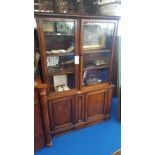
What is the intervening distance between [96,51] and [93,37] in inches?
8.5

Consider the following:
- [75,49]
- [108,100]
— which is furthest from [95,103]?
[75,49]

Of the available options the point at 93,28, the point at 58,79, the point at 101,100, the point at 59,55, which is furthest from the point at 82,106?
the point at 93,28

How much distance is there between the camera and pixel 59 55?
229 centimetres

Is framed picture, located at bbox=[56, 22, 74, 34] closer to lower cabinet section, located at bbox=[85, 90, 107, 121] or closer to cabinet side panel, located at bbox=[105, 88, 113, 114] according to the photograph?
lower cabinet section, located at bbox=[85, 90, 107, 121]

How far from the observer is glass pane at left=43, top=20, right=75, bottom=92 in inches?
88.0

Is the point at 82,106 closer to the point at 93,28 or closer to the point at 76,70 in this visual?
the point at 76,70

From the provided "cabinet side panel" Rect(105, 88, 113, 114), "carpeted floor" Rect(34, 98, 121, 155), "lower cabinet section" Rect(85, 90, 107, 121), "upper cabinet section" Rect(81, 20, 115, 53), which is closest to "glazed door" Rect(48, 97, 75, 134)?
"carpeted floor" Rect(34, 98, 121, 155)

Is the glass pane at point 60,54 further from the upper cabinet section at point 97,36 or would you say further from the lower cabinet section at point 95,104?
the lower cabinet section at point 95,104

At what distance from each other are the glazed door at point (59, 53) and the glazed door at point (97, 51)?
140mm

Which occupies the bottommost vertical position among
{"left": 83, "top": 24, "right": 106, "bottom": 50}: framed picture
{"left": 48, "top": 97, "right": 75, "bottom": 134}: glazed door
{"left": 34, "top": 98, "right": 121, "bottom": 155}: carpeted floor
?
{"left": 34, "top": 98, "right": 121, "bottom": 155}: carpeted floor

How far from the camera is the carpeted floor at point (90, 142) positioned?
2.18 m

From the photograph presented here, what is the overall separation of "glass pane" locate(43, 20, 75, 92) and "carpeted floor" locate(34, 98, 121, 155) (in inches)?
26.5

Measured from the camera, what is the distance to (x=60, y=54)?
2.28 metres
